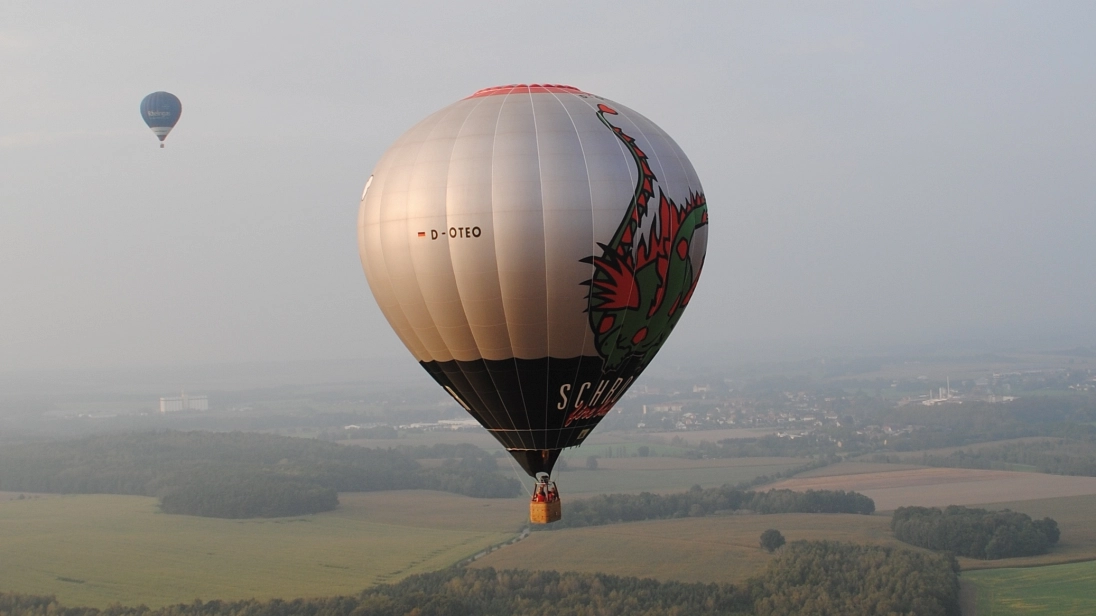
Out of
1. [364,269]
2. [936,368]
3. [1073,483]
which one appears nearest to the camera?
[364,269]

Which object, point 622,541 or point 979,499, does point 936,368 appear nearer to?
point 979,499

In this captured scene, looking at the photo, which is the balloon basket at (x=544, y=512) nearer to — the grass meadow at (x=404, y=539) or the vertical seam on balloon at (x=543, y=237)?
the vertical seam on balloon at (x=543, y=237)

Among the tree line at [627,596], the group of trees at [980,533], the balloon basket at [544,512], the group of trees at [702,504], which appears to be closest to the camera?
the balloon basket at [544,512]

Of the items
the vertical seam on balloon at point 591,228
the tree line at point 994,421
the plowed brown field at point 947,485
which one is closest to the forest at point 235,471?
the plowed brown field at point 947,485


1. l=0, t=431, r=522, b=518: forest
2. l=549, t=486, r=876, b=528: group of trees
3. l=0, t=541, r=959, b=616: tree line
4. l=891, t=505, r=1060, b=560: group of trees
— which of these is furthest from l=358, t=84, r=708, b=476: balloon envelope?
l=0, t=431, r=522, b=518: forest

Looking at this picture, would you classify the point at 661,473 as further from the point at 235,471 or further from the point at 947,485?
the point at 235,471

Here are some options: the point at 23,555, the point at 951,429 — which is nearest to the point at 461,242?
the point at 23,555

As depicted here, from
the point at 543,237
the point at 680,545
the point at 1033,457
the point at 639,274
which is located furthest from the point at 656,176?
the point at 1033,457
